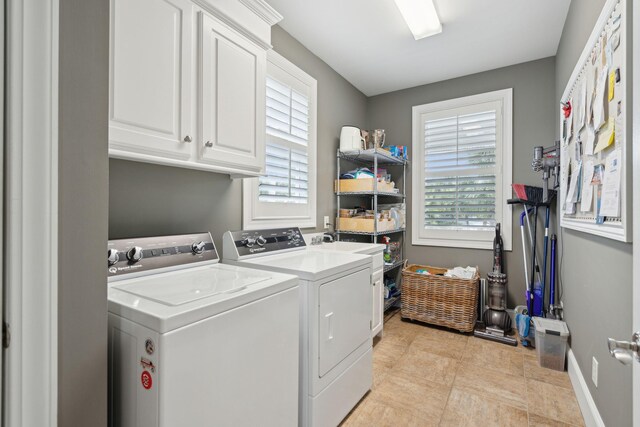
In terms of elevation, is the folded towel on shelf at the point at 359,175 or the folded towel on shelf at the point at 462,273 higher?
the folded towel on shelf at the point at 359,175

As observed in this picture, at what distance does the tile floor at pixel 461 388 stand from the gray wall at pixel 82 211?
141 centimetres

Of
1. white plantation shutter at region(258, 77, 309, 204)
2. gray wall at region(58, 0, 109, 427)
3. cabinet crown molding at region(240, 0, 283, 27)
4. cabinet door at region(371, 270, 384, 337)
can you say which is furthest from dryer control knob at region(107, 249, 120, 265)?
cabinet door at region(371, 270, 384, 337)

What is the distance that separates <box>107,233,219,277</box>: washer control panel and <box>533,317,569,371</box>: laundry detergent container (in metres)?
2.42

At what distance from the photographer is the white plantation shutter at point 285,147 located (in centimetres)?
239

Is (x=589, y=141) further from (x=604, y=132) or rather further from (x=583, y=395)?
(x=583, y=395)

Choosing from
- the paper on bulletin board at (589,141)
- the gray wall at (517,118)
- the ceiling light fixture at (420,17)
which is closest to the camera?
the paper on bulletin board at (589,141)

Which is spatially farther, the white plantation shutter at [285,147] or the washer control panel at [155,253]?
the white plantation shutter at [285,147]

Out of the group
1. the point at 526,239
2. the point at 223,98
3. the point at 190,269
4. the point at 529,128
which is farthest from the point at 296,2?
the point at 526,239

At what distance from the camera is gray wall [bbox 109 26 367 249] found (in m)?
1.50

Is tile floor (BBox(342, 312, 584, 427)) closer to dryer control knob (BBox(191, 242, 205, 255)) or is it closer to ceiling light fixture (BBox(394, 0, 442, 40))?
dryer control knob (BBox(191, 242, 205, 255))

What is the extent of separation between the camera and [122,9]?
3.81ft

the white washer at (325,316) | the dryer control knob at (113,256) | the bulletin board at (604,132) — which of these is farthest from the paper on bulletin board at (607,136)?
the dryer control knob at (113,256)

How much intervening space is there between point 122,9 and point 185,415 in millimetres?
1439

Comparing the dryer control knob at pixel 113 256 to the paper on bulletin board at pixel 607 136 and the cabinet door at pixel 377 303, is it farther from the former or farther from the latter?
the paper on bulletin board at pixel 607 136
